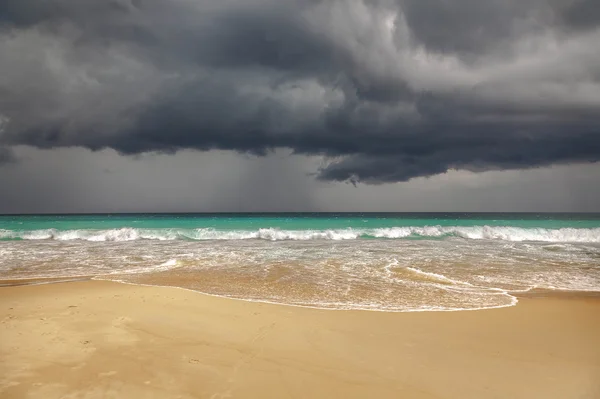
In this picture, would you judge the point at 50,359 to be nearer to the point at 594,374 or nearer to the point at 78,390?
the point at 78,390

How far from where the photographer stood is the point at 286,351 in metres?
5.60

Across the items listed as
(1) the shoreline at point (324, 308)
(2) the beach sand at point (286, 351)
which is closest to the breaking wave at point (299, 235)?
(1) the shoreline at point (324, 308)

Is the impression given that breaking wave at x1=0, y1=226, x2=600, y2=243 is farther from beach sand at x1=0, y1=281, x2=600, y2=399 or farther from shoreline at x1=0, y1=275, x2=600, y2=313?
beach sand at x1=0, y1=281, x2=600, y2=399

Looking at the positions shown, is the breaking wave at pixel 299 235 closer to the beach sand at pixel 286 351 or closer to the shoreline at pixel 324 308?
the shoreline at pixel 324 308

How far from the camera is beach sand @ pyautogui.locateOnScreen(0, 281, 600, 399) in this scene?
446 centimetres

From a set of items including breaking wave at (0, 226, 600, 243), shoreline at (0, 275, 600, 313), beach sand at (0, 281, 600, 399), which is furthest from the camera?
breaking wave at (0, 226, 600, 243)

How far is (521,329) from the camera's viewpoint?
273 inches

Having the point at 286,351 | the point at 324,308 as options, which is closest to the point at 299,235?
the point at 324,308

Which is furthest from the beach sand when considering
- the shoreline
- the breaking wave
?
the breaking wave

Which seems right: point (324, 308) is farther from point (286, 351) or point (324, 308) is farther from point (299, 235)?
point (299, 235)

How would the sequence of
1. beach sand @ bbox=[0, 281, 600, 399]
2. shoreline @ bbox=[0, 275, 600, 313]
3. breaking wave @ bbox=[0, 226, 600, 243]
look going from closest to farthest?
1. beach sand @ bbox=[0, 281, 600, 399]
2. shoreline @ bbox=[0, 275, 600, 313]
3. breaking wave @ bbox=[0, 226, 600, 243]

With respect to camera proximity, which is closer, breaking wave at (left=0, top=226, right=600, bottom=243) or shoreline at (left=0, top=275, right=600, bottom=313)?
shoreline at (left=0, top=275, right=600, bottom=313)

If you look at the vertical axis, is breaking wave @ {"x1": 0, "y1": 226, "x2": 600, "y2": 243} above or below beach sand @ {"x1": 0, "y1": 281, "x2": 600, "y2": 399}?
below

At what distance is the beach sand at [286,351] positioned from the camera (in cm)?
446
